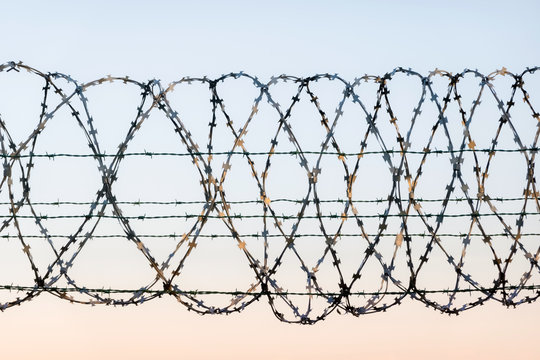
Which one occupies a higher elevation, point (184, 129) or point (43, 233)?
point (184, 129)

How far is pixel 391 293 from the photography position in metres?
11.1

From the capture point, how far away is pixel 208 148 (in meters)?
10.9

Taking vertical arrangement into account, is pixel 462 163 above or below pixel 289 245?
above

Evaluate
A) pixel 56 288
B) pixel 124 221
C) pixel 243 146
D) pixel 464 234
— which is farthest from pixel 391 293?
pixel 56 288

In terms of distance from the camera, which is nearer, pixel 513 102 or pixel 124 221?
pixel 124 221

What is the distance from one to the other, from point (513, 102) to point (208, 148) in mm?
3617

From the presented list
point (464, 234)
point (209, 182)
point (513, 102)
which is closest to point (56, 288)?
point (209, 182)

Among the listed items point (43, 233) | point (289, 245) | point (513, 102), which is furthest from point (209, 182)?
point (513, 102)

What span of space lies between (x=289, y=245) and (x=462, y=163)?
2172 mm

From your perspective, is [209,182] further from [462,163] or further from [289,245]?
[462,163]

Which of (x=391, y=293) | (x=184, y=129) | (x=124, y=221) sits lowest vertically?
(x=391, y=293)

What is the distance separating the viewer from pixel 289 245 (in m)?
10.7

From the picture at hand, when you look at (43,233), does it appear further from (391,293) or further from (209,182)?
(391,293)

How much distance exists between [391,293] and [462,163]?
166 cm
